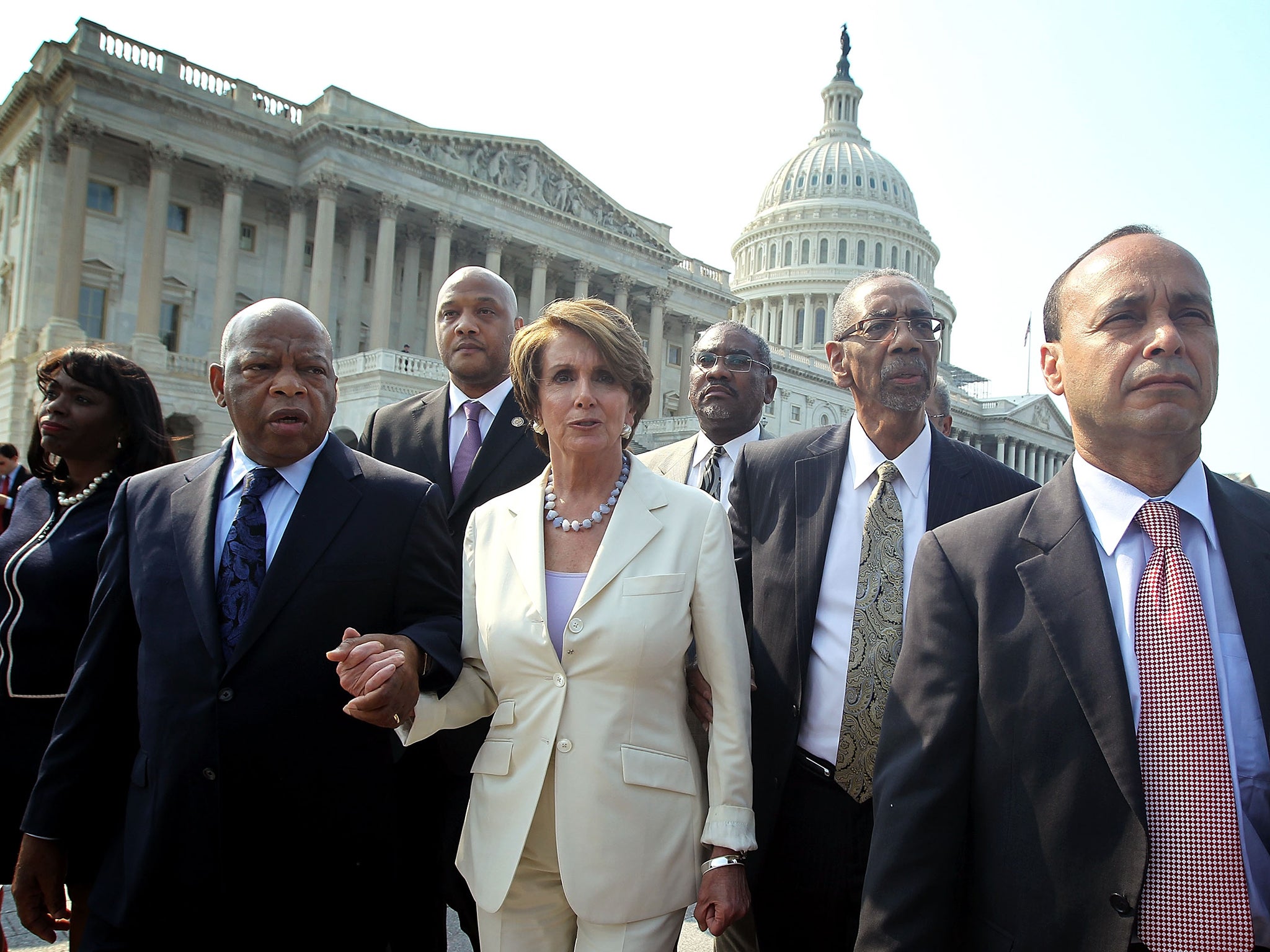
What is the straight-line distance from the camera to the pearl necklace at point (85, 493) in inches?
146

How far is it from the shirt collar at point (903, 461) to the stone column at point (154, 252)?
31871 mm

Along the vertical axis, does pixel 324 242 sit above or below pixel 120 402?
above

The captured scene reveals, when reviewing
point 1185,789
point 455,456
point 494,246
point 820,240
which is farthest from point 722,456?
point 820,240

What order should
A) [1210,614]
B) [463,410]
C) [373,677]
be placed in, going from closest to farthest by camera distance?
[1210,614], [373,677], [463,410]

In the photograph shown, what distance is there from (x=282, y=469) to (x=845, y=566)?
2083mm

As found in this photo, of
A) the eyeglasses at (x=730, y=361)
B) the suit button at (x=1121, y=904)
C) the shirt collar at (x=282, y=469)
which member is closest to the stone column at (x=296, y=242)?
the eyeglasses at (x=730, y=361)

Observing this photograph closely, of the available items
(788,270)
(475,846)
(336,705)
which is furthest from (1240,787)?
(788,270)

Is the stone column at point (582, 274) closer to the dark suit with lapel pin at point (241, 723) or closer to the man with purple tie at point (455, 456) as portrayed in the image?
the man with purple tie at point (455, 456)

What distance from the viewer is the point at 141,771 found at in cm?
278

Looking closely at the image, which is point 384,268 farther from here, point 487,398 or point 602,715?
point 602,715

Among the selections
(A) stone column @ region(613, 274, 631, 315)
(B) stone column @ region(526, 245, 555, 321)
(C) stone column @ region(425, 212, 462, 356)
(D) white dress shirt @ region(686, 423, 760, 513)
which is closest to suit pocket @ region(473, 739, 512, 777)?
(D) white dress shirt @ region(686, 423, 760, 513)

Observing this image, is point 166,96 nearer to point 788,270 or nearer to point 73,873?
point 73,873

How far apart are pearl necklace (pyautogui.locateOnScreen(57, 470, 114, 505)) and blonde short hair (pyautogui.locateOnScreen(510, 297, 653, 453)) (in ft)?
6.44

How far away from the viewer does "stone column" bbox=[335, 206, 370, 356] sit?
36.9 meters
